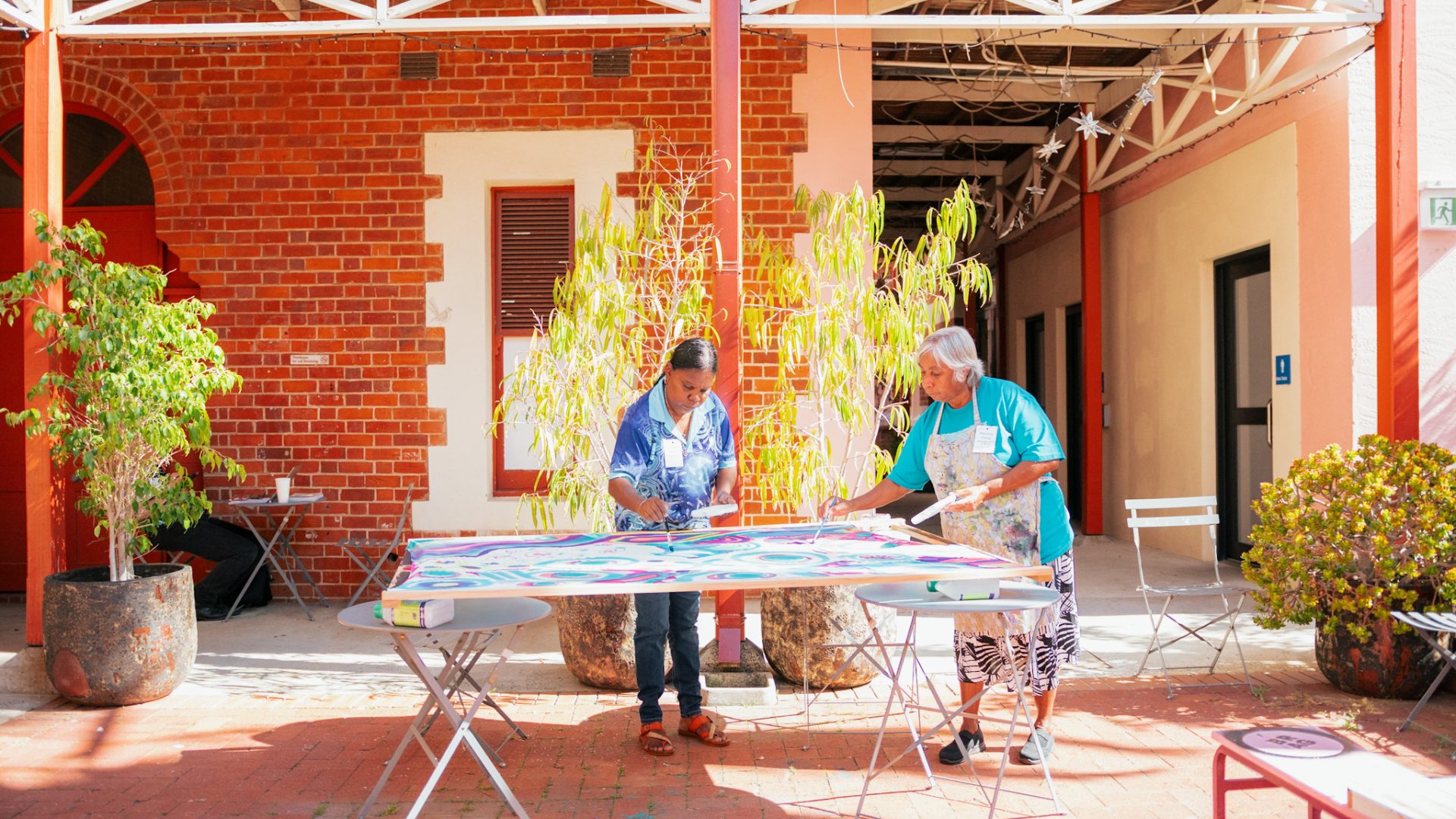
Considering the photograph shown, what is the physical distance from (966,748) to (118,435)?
12.0 ft

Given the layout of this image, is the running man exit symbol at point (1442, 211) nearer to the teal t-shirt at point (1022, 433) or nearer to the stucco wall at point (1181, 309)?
the stucco wall at point (1181, 309)

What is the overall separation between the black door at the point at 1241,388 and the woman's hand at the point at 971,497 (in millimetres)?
4755

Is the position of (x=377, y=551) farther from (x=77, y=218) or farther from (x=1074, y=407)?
(x=1074, y=407)

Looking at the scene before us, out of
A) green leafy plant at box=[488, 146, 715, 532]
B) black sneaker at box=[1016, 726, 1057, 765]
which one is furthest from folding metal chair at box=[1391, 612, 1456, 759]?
green leafy plant at box=[488, 146, 715, 532]

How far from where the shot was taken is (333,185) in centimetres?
695

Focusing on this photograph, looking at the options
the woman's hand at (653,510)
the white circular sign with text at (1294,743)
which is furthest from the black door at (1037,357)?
the white circular sign with text at (1294,743)

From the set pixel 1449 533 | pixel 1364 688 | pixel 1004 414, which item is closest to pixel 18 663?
pixel 1004 414

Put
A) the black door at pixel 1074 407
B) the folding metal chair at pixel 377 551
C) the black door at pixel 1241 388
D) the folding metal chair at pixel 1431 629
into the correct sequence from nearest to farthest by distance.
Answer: the folding metal chair at pixel 1431 629
the folding metal chair at pixel 377 551
the black door at pixel 1241 388
the black door at pixel 1074 407

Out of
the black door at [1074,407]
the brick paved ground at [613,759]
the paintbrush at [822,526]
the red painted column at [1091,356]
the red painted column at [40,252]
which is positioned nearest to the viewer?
the brick paved ground at [613,759]

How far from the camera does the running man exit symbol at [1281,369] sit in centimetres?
717

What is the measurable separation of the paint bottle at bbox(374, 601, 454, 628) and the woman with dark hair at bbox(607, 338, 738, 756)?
2.86 ft

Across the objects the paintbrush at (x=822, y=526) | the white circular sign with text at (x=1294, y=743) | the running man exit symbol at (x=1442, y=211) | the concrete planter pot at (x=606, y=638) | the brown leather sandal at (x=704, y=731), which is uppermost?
the running man exit symbol at (x=1442, y=211)

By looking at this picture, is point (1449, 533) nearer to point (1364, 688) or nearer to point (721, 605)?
point (1364, 688)

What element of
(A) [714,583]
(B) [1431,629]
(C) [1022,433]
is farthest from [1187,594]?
(A) [714,583]
